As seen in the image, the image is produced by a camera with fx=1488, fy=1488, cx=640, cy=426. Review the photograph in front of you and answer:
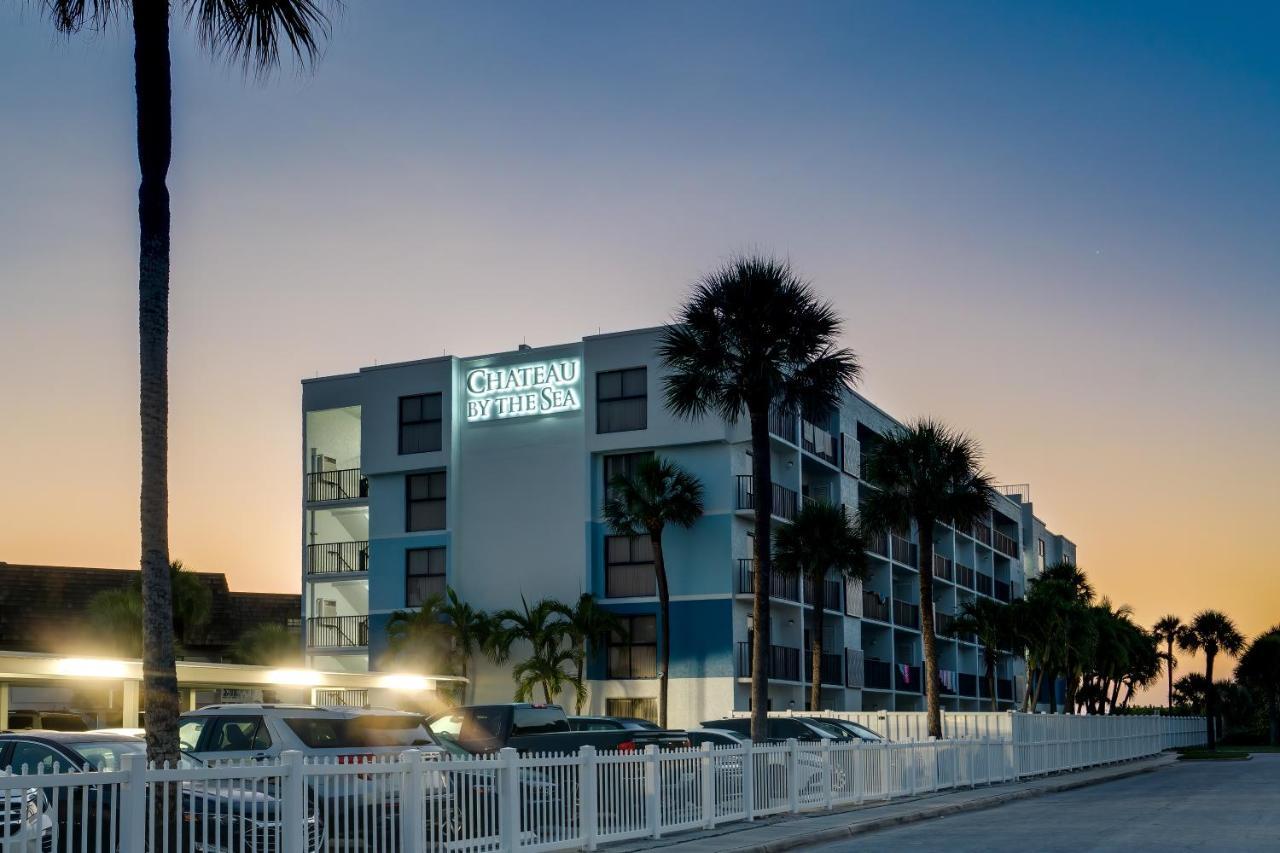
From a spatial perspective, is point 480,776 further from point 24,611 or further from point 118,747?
point 24,611

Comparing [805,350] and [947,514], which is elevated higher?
[805,350]

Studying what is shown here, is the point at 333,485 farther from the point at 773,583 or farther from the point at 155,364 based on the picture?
the point at 155,364

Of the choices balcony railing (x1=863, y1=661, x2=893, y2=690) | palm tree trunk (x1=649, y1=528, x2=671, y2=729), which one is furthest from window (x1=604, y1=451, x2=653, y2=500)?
balcony railing (x1=863, y1=661, x2=893, y2=690)

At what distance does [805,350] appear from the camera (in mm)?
31312

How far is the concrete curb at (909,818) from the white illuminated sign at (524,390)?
72.3 feet

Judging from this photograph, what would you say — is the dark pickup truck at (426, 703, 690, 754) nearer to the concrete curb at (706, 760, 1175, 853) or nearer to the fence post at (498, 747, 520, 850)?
the concrete curb at (706, 760, 1175, 853)

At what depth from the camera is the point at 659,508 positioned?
47781 millimetres

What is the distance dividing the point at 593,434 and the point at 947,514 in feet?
49.7

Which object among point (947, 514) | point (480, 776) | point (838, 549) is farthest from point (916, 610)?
point (480, 776)

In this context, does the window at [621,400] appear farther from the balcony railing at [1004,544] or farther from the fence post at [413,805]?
the balcony railing at [1004,544]

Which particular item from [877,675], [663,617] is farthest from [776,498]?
[877,675]

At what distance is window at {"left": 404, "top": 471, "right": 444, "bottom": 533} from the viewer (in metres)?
54.6

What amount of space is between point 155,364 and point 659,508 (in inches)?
1322

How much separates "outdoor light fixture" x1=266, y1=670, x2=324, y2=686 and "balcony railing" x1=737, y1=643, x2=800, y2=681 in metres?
15.9
